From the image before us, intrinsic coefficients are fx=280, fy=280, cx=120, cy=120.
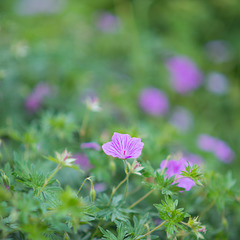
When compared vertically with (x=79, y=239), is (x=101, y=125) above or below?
below

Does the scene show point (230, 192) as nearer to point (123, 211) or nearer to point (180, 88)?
point (123, 211)

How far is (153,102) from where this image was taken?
2285 millimetres

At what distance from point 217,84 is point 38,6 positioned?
6.75 feet

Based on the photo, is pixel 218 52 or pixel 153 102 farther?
pixel 218 52

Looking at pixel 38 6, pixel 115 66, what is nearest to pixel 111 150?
pixel 115 66

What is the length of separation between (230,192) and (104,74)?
1487 millimetres

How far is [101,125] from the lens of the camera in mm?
1793

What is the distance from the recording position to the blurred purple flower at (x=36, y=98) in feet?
5.88

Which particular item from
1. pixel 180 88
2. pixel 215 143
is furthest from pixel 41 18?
pixel 215 143

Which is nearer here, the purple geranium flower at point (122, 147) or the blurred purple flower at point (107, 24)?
the purple geranium flower at point (122, 147)

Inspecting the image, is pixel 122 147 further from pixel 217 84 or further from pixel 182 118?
pixel 217 84

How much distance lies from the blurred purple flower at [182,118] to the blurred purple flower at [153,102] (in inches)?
4.0

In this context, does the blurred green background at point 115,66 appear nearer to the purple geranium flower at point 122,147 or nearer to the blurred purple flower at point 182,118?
the blurred purple flower at point 182,118

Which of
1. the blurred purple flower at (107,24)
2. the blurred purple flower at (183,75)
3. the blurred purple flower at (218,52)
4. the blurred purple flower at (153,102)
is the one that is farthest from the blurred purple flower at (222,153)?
the blurred purple flower at (107,24)
